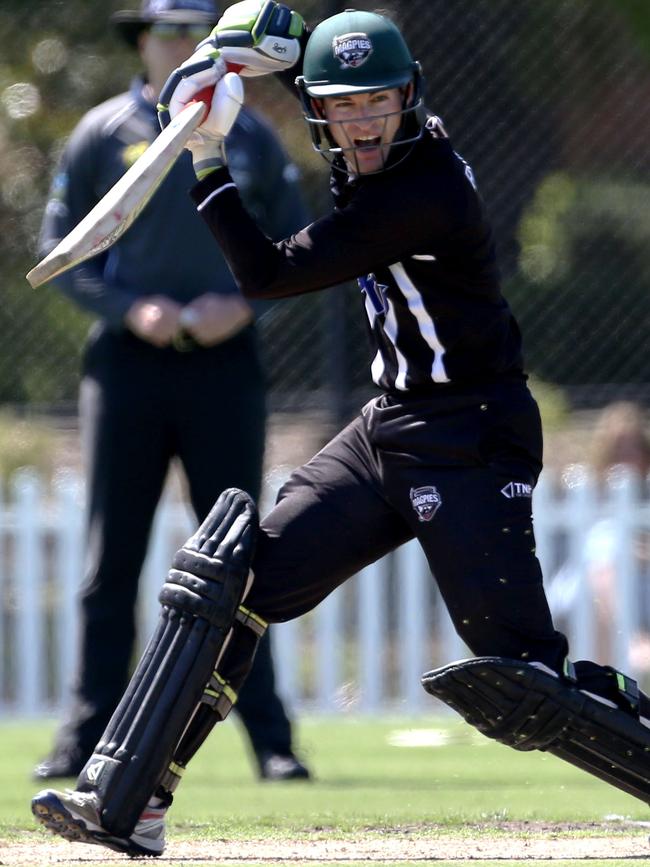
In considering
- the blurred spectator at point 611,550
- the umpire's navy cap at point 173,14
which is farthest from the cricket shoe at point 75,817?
the blurred spectator at point 611,550

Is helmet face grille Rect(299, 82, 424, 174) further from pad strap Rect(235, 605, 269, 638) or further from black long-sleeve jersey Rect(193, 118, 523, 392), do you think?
pad strap Rect(235, 605, 269, 638)

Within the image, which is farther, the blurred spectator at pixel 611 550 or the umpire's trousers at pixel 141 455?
the blurred spectator at pixel 611 550

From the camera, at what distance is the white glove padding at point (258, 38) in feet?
12.1

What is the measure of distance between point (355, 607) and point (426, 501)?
389 centimetres

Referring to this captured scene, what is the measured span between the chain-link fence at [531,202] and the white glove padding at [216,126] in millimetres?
3871

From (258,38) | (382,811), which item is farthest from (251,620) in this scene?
(258,38)

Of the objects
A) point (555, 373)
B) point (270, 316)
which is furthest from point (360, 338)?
point (555, 373)

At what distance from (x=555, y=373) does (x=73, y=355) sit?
2.30 metres

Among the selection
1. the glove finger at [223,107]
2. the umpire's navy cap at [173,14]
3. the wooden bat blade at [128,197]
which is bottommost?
the umpire's navy cap at [173,14]

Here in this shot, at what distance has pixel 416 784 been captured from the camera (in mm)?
5047

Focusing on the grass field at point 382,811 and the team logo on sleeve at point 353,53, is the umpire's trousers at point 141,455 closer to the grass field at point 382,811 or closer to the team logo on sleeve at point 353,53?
the grass field at point 382,811

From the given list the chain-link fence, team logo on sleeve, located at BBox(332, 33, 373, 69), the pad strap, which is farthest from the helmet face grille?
the chain-link fence

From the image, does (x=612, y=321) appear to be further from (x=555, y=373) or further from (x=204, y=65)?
(x=204, y=65)

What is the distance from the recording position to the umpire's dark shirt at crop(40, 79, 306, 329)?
16.6 ft
